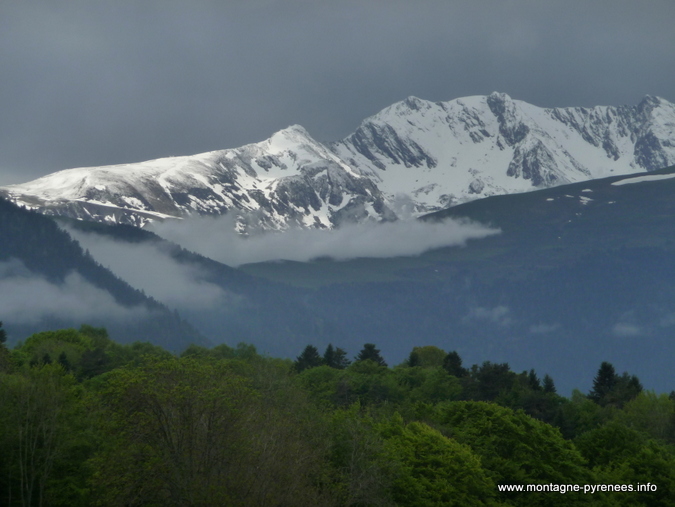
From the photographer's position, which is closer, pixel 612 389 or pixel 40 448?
pixel 40 448

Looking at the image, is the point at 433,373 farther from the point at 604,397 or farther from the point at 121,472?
the point at 121,472

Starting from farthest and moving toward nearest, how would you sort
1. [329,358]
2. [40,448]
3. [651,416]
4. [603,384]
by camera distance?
[329,358]
[603,384]
[651,416]
[40,448]

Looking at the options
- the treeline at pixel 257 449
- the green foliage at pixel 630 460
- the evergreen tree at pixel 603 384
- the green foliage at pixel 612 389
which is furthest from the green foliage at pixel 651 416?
the green foliage at pixel 630 460

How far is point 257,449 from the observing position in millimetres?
46188

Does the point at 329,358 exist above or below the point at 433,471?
below

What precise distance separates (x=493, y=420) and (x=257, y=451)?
35.1m

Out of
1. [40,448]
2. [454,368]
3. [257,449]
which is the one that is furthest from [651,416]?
[40,448]

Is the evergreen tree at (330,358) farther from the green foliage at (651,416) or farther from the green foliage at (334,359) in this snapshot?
the green foliage at (651,416)

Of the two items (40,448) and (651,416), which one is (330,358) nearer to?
(651,416)

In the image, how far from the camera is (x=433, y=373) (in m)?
135

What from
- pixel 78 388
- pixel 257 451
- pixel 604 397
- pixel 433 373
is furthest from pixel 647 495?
pixel 433 373

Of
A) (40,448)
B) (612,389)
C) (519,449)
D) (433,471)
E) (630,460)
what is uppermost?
(40,448)

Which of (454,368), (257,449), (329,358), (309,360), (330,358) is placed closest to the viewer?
(257,449)

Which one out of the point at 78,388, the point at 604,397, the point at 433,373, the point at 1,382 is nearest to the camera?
the point at 1,382
